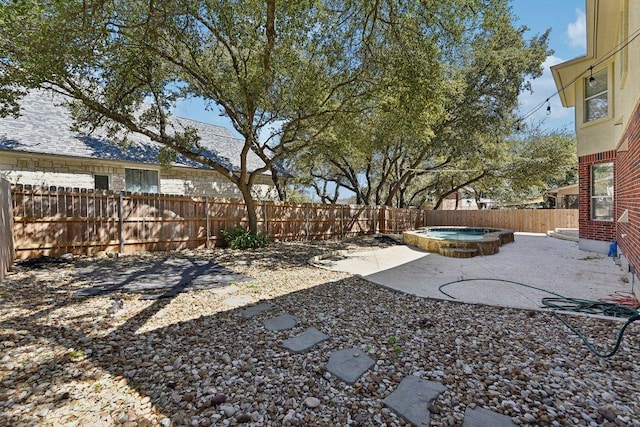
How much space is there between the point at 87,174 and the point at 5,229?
5237 mm

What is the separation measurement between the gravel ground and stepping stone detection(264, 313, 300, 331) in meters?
0.10

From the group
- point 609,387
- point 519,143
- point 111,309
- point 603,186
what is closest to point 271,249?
point 111,309

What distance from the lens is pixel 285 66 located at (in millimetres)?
7008

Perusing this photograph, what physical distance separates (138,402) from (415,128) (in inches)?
320

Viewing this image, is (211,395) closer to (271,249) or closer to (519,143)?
(271,249)

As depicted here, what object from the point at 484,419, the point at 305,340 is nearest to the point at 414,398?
the point at 484,419

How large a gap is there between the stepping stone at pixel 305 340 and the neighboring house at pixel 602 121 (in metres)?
5.54

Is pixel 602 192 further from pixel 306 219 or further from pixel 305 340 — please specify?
pixel 305 340

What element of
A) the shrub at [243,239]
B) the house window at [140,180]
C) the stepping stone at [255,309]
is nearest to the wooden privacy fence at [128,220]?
the shrub at [243,239]

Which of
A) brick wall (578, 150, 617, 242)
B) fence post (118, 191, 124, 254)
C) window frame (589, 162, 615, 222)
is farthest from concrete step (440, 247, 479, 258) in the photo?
fence post (118, 191, 124, 254)

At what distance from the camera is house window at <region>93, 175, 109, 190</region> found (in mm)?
9859

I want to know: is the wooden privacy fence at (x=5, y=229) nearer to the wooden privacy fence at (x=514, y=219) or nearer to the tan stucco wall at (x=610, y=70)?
the tan stucco wall at (x=610, y=70)

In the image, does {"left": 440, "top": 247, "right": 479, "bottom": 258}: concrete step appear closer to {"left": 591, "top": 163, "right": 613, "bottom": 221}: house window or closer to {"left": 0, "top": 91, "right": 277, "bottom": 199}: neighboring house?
{"left": 591, "top": 163, "right": 613, "bottom": 221}: house window

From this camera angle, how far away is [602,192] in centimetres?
771
